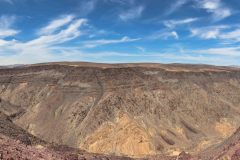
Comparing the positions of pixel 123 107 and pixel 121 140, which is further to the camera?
pixel 123 107

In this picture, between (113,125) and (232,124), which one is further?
(232,124)

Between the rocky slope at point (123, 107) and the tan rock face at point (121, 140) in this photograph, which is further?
the rocky slope at point (123, 107)

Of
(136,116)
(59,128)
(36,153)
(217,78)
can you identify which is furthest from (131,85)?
(36,153)

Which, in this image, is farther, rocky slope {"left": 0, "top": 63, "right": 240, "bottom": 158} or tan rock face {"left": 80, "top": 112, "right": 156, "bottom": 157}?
rocky slope {"left": 0, "top": 63, "right": 240, "bottom": 158}

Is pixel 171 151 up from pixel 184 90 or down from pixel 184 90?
down

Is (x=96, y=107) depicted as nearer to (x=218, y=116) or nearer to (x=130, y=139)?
(x=130, y=139)

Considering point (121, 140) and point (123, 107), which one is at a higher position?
A: point (123, 107)

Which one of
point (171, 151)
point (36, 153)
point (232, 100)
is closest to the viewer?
point (36, 153)

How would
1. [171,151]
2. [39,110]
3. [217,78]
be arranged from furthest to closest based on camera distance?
[217,78] → [39,110] → [171,151]
